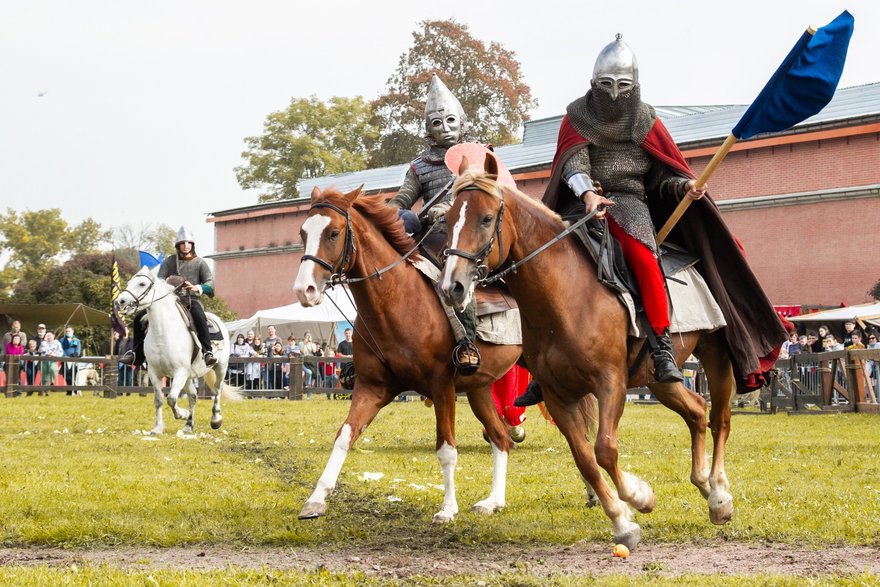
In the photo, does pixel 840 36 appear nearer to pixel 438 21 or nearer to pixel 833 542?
pixel 833 542

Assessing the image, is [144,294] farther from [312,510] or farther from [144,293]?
[312,510]

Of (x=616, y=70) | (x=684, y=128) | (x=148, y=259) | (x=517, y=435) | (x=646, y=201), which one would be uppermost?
(x=684, y=128)

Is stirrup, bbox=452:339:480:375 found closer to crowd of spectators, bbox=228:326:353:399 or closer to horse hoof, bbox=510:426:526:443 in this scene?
horse hoof, bbox=510:426:526:443

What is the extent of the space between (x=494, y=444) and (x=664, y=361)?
2.28 m

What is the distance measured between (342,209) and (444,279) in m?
2.16

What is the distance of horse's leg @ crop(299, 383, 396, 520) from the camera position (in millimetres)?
7195

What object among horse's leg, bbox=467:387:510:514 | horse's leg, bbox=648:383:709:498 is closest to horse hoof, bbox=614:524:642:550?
horse's leg, bbox=648:383:709:498

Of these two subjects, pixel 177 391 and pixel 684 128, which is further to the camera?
pixel 684 128

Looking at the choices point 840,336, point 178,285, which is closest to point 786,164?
point 840,336

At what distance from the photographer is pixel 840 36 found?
7.37m

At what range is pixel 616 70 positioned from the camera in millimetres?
7555

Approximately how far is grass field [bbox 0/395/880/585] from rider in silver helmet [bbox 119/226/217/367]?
46.3 inches

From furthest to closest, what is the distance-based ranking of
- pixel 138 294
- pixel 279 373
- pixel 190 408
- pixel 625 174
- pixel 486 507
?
pixel 279 373 < pixel 190 408 < pixel 138 294 < pixel 486 507 < pixel 625 174

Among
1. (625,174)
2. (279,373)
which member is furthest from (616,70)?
(279,373)
